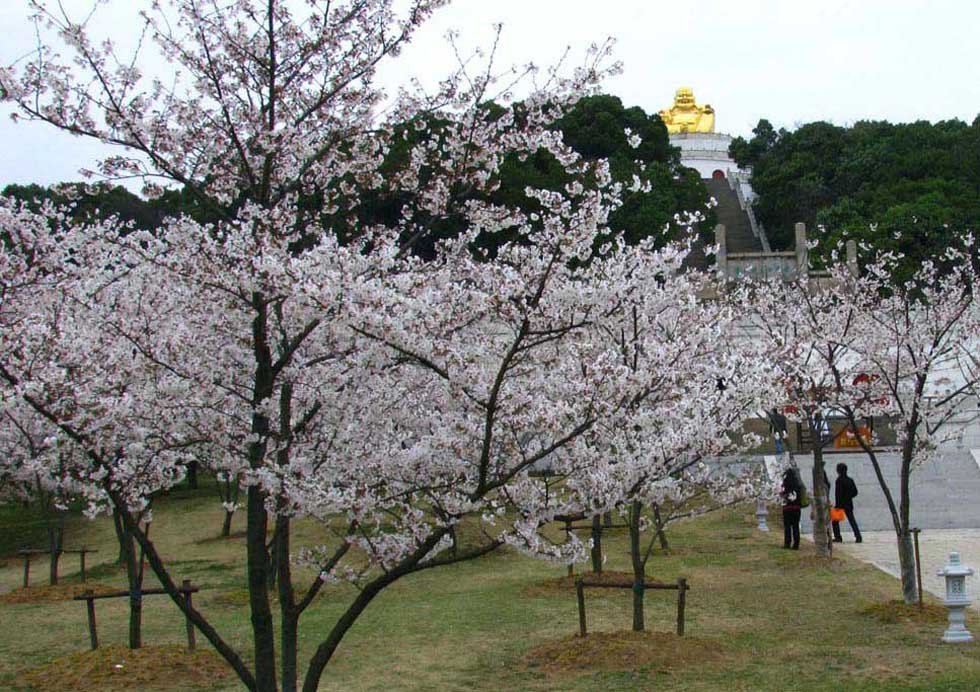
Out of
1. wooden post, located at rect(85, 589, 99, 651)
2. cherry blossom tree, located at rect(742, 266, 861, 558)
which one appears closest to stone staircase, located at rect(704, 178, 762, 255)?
cherry blossom tree, located at rect(742, 266, 861, 558)

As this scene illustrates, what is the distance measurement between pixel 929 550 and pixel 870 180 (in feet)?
128

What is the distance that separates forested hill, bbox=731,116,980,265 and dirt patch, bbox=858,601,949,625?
30881 mm

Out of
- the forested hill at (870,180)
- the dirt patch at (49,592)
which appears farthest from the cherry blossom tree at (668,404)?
the forested hill at (870,180)

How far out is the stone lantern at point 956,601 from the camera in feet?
37.1

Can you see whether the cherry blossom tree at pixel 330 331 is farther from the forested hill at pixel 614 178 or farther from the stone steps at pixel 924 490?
the stone steps at pixel 924 490

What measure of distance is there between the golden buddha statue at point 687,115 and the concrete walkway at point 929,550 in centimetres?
6826

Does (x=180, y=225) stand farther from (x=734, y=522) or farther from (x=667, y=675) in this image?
(x=734, y=522)

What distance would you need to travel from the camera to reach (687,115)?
8812 centimetres

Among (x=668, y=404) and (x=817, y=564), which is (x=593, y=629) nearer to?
(x=668, y=404)

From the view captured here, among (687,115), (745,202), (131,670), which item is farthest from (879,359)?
(687,115)

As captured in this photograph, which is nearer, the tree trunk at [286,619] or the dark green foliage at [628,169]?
the tree trunk at [286,619]

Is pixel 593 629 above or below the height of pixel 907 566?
below

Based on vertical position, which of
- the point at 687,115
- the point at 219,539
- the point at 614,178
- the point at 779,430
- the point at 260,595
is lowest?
the point at 219,539

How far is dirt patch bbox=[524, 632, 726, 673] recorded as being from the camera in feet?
35.7
